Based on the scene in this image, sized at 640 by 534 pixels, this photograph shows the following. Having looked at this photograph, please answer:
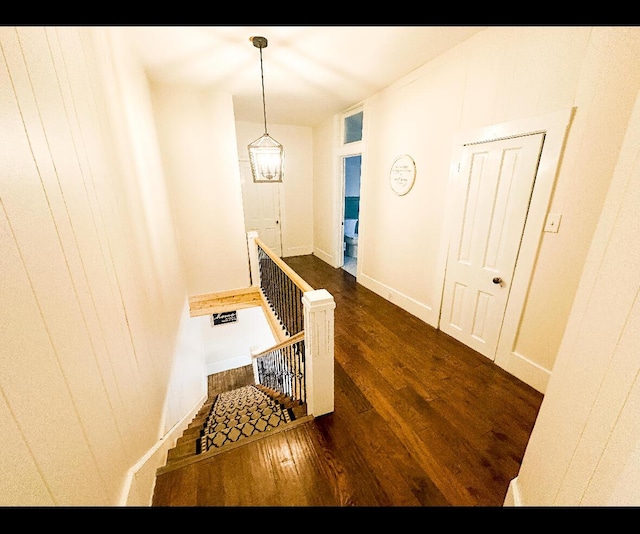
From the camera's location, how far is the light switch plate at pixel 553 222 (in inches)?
75.7

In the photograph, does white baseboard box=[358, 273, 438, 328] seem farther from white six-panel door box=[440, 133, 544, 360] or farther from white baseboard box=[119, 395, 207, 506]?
white baseboard box=[119, 395, 207, 506]

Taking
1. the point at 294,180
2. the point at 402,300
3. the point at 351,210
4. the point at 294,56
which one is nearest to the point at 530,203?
the point at 402,300

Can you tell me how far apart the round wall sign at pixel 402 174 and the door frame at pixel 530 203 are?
0.58 metres

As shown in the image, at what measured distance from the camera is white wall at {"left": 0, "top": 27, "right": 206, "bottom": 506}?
718mm

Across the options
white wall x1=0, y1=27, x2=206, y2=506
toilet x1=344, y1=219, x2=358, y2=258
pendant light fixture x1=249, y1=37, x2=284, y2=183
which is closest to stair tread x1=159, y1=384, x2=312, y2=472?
white wall x1=0, y1=27, x2=206, y2=506

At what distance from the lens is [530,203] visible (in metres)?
2.07

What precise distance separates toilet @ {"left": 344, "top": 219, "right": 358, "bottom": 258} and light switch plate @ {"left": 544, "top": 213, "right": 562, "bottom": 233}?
13.7 ft

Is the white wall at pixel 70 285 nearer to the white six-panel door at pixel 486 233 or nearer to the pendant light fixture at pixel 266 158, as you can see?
the pendant light fixture at pixel 266 158

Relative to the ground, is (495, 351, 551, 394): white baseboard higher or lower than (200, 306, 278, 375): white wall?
higher

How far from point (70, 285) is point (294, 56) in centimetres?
279
